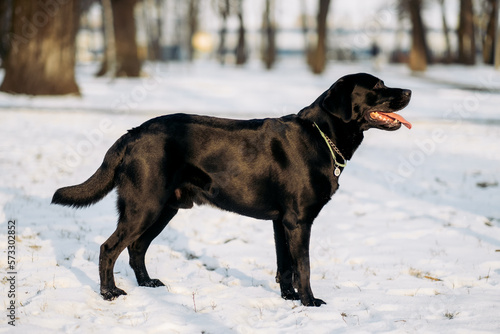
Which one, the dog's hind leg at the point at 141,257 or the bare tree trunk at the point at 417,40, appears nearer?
the dog's hind leg at the point at 141,257

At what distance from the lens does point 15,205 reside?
6746mm

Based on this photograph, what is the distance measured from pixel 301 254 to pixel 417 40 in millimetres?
33199

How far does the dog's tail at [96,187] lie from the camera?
425cm

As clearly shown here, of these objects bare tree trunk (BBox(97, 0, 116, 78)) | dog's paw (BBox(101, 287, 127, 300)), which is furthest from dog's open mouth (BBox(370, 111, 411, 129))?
bare tree trunk (BBox(97, 0, 116, 78))

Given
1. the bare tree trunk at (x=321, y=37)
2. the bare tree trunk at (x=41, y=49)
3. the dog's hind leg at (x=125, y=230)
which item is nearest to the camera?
the dog's hind leg at (x=125, y=230)

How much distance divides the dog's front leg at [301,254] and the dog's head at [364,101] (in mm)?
855

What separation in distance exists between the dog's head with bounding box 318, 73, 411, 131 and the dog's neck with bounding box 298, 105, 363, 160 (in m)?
0.05

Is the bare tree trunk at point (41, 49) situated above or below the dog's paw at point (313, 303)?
above

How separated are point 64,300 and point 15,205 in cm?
306

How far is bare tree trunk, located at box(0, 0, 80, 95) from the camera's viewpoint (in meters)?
15.6

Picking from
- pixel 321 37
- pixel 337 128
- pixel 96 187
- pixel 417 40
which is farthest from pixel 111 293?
pixel 417 40

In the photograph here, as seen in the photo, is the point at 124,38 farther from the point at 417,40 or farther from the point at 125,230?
the point at 125,230

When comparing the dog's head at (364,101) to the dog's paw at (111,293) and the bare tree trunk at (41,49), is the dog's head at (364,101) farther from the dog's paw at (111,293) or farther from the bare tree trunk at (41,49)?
the bare tree trunk at (41,49)

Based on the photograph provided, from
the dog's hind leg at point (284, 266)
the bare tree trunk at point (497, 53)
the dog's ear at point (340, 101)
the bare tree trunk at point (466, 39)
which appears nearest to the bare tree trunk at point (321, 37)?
the bare tree trunk at point (497, 53)
